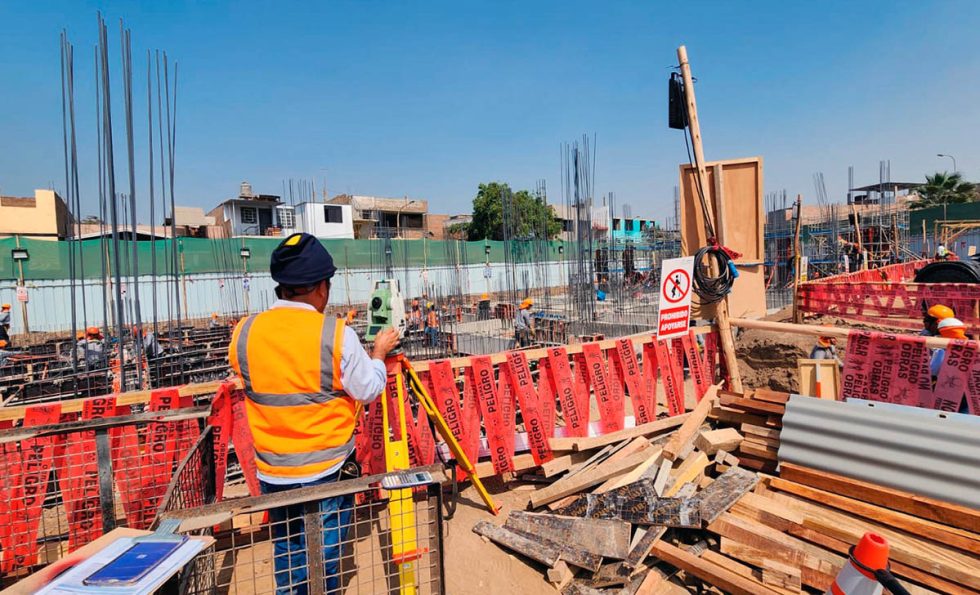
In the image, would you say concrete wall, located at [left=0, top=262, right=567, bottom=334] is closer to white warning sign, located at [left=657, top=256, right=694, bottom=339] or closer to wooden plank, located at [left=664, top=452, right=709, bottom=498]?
white warning sign, located at [left=657, top=256, right=694, bottom=339]

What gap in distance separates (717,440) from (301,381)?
353cm

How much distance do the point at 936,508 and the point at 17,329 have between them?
2271 cm

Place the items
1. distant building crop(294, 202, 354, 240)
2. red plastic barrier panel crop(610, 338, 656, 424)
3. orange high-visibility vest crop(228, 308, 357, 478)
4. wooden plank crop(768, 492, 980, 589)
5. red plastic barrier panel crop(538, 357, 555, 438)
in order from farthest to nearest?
distant building crop(294, 202, 354, 240) < red plastic barrier panel crop(610, 338, 656, 424) < red plastic barrier panel crop(538, 357, 555, 438) < wooden plank crop(768, 492, 980, 589) < orange high-visibility vest crop(228, 308, 357, 478)

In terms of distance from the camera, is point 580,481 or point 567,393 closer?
point 580,481

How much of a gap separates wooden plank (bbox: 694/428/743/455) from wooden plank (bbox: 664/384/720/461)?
0.07m

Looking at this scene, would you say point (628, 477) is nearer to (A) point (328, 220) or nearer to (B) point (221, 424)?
(B) point (221, 424)

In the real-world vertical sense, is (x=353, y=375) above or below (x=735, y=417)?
above

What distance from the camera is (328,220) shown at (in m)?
35.1

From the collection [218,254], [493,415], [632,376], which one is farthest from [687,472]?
[218,254]

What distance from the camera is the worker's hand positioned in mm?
2363

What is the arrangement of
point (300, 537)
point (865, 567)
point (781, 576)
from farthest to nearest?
point (781, 576) < point (300, 537) < point (865, 567)

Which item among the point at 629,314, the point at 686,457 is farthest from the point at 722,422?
the point at 629,314

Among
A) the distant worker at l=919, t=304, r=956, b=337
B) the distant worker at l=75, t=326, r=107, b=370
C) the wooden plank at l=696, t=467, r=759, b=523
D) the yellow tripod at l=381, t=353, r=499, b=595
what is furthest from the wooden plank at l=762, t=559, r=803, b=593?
the distant worker at l=75, t=326, r=107, b=370

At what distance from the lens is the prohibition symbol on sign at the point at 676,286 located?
4727mm
